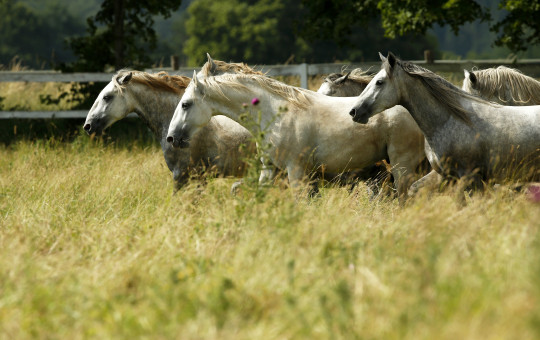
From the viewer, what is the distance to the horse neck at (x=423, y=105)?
255 inches

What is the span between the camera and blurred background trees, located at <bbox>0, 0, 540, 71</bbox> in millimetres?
Answer: 15070

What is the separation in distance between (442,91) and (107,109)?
363cm

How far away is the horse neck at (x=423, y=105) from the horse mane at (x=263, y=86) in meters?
1.02

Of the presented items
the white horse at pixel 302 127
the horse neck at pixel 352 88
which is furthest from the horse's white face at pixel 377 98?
the horse neck at pixel 352 88

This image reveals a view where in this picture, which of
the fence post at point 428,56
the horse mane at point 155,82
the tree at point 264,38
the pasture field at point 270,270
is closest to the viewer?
the pasture field at point 270,270

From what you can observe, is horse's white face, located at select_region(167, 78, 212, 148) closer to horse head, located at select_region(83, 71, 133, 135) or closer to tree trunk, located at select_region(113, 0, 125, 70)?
horse head, located at select_region(83, 71, 133, 135)

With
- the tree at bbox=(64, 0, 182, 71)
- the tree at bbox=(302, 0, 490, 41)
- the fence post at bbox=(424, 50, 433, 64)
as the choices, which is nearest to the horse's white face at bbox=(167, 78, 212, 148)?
the tree at bbox=(64, 0, 182, 71)

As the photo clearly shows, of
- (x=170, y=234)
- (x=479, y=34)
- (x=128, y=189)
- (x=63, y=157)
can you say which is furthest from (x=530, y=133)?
(x=479, y=34)

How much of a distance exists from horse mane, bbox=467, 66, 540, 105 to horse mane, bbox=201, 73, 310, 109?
6.12 feet

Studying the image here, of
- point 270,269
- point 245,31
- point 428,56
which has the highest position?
point 428,56

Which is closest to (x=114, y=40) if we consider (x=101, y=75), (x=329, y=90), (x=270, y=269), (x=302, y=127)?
(x=101, y=75)

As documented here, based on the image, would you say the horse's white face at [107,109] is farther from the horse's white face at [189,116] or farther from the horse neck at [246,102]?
the horse neck at [246,102]

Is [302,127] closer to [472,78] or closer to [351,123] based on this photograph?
[351,123]

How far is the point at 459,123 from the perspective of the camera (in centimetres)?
643
